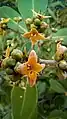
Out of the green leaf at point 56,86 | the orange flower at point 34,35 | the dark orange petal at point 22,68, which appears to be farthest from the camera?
the green leaf at point 56,86

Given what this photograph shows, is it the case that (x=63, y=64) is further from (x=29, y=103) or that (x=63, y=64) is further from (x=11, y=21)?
(x=11, y=21)

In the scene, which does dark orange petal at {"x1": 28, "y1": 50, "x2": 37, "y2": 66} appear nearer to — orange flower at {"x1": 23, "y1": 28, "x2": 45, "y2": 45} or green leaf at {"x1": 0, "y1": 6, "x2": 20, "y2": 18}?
orange flower at {"x1": 23, "y1": 28, "x2": 45, "y2": 45}

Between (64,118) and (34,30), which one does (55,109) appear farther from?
(34,30)

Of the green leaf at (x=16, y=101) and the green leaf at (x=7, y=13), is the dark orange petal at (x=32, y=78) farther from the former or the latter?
the green leaf at (x=7, y=13)

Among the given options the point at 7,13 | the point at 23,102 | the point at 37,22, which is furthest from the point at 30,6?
the point at 23,102

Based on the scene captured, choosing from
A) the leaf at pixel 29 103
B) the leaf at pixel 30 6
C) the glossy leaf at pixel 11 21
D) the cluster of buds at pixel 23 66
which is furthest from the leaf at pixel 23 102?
the leaf at pixel 30 6

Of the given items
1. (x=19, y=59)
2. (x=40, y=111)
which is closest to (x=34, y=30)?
(x=19, y=59)

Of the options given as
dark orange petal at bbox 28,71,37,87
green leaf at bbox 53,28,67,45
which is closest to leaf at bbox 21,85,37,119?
dark orange petal at bbox 28,71,37,87
